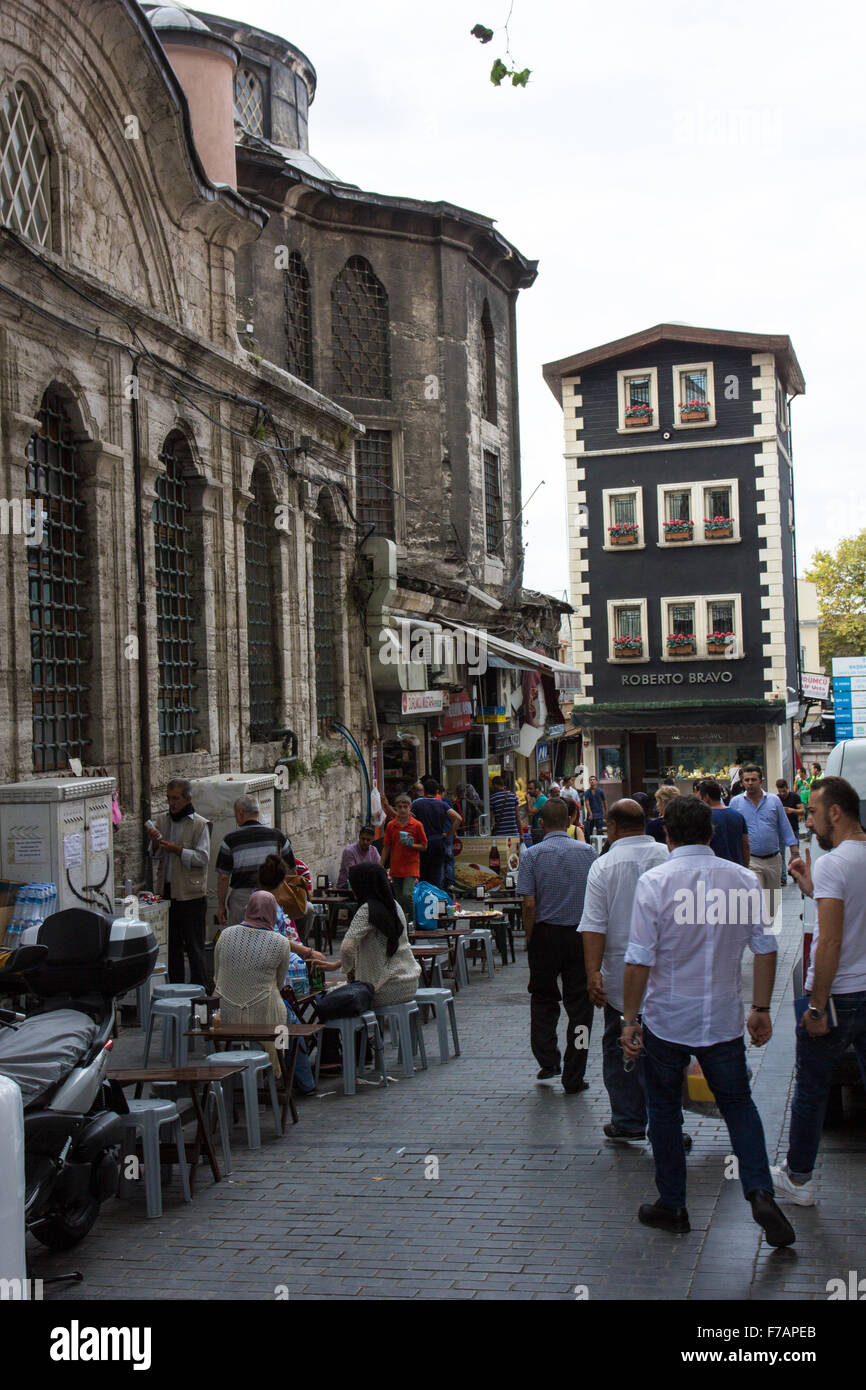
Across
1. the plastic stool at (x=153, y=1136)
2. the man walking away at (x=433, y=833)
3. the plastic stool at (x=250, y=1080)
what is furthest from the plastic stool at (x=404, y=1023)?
the man walking away at (x=433, y=833)

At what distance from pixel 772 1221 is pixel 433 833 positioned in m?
10.7

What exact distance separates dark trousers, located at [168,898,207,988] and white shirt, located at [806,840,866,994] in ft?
22.8

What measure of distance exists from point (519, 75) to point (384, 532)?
20.8 metres

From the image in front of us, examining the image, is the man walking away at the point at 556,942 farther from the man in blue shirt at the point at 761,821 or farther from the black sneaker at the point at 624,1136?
the man in blue shirt at the point at 761,821

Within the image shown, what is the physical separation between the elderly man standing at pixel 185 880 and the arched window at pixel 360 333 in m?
15.9

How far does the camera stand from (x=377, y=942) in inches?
380

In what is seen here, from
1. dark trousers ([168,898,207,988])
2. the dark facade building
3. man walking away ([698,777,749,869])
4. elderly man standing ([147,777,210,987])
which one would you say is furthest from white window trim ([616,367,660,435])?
dark trousers ([168,898,207,988])

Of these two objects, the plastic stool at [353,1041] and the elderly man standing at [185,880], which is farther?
the elderly man standing at [185,880]

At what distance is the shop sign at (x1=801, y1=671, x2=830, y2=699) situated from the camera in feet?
147

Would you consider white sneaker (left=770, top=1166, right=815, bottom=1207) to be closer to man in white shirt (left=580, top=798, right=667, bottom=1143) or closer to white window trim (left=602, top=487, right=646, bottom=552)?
man in white shirt (left=580, top=798, right=667, bottom=1143)

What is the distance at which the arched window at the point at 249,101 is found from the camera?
27.7 m

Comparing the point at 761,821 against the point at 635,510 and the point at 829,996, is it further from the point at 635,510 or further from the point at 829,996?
the point at 635,510

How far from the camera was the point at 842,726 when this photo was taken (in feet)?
108

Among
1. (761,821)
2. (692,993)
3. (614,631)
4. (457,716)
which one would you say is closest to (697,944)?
(692,993)
